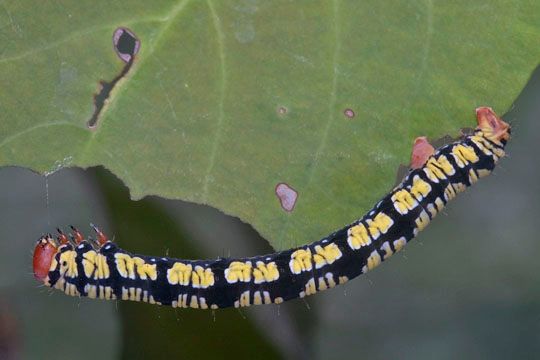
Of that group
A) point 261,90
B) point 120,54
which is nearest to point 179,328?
point 261,90

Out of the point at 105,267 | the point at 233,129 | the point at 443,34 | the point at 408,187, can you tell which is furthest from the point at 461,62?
the point at 105,267

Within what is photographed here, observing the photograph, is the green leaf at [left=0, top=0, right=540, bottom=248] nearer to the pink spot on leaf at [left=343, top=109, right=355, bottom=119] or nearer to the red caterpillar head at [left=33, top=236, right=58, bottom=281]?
the pink spot on leaf at [left=343, top=109, right=355, bottom=119]

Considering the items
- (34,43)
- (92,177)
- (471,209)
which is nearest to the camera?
(34,43)

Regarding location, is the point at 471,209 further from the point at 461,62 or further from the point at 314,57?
the point at 314,57

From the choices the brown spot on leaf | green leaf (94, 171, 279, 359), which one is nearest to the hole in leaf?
the brown spot on leaf

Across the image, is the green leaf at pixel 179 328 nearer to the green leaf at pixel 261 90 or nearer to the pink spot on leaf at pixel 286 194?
the green leaf at pixel 261 90

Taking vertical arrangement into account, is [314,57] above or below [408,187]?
above

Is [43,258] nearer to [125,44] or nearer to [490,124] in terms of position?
[125,44]
